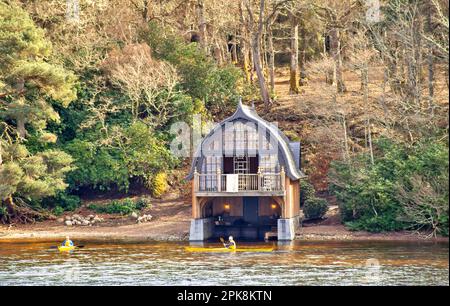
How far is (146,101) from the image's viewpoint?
7838 centimetres

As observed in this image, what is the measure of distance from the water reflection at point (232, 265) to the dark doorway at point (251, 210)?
480cm

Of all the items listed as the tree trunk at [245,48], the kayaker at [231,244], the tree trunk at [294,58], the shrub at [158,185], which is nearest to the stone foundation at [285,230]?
the kayaker at [231,244]

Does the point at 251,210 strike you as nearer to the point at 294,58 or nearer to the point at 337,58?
the point at 337,58

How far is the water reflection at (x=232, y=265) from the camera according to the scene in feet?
164

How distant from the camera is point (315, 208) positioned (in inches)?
2685

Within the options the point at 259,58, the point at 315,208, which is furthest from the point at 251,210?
the point at 259,58

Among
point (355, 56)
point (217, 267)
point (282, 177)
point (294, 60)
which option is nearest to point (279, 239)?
point (282, 177)

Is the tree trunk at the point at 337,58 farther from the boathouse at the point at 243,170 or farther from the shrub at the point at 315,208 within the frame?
the boathouse at the point at 243,170

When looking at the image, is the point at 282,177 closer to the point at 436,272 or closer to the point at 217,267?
the point at 217,267

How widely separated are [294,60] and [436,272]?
41040 millimetres

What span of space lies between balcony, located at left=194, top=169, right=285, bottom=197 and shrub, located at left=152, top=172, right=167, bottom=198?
11.8m

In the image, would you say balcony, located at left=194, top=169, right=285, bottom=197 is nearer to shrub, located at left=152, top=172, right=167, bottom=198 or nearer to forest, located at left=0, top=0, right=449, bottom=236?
forest, located at left=0, top=0, right=449, bottom=236

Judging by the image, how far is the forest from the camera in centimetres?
6619

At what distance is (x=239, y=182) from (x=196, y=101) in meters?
16.5
